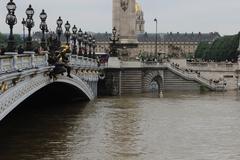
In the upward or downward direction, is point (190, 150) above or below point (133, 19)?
below

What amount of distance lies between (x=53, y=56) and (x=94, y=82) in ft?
94.6

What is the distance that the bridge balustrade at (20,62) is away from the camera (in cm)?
2492

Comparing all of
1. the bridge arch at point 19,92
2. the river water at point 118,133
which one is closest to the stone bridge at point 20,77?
the bridge arch at point 19,92

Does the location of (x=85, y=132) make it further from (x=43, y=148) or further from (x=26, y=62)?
(x=26, y=62)

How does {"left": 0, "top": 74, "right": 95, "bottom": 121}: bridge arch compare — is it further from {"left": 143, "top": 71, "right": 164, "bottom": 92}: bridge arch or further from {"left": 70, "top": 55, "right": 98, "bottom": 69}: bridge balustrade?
{"left": 143, "top": 71, "right": 164, "bottom": 92}: bridge arch

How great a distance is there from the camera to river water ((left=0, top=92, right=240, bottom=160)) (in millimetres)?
30281

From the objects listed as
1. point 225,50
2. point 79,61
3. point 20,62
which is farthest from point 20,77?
point 225,50

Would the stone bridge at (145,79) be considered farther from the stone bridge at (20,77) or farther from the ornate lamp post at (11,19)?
the ornate lamp post at (11,19)

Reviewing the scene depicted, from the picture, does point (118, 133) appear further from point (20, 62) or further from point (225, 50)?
point (225, 50)

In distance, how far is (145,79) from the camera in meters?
86.6

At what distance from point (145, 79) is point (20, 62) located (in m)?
59.0

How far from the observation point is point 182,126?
41625 millimetres

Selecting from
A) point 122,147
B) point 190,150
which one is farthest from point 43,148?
point 190,150

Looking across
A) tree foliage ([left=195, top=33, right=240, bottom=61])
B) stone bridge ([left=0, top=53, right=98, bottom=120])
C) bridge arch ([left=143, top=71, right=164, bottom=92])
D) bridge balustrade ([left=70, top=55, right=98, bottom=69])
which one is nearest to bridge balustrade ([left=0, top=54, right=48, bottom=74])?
stone bridge ([left=0, top=53, right=98, bottom=120])
